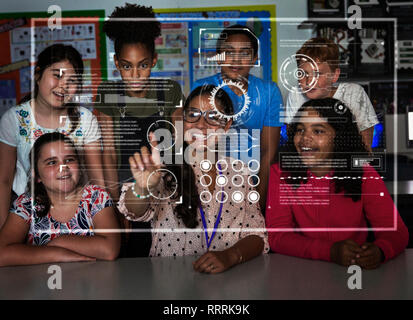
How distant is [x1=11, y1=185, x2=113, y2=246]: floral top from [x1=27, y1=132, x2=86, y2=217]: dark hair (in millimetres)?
13

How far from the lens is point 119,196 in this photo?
0.96 metres

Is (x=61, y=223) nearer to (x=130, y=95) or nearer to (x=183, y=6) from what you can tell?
(x=130, y=95)

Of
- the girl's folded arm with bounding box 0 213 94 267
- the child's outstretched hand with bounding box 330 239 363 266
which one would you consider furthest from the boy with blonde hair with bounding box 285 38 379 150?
the girl's folded arm with bounding box 0 213 94 267

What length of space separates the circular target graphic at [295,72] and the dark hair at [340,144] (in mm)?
44

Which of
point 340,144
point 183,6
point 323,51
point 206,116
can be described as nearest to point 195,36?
point 183,6

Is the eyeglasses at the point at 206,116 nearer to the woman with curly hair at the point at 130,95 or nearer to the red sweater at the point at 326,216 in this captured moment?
the woman with curly hair at the point at 130,95

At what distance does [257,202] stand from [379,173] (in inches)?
10.5

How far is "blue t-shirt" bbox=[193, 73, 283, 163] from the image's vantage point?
38.3 inches

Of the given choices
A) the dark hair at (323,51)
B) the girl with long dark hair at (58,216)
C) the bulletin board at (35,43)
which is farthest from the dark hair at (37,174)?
the dark hair at (323,51)

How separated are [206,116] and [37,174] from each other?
1.30ft

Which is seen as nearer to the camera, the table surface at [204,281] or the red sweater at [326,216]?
the table surface at [204,281]

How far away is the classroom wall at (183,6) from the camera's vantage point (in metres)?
0.93

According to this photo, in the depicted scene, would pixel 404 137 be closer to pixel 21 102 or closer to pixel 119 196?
pixel 119 196
